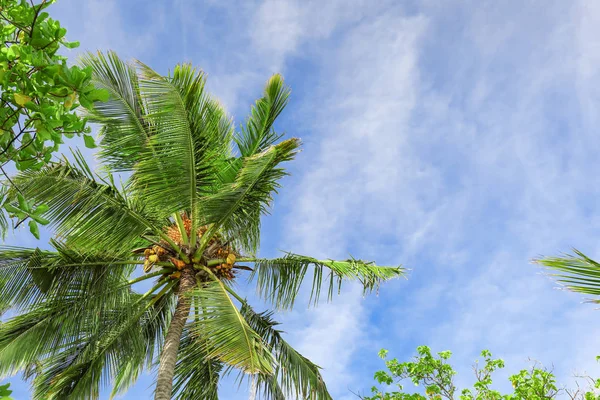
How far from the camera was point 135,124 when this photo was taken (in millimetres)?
8250

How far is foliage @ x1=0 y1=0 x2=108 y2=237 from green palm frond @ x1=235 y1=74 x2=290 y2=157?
5910mm

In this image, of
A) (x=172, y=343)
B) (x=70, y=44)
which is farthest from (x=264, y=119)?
(x=70, y=44)

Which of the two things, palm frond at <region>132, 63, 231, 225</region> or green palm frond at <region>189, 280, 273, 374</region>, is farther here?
palm frond at <region>132, 63, 231, 225</region>

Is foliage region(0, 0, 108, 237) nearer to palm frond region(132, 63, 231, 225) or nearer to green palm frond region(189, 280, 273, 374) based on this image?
green palm frond region(189, 280, 273, 374)

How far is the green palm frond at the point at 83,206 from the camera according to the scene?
716 centimetres

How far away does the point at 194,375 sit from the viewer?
29.2 feet

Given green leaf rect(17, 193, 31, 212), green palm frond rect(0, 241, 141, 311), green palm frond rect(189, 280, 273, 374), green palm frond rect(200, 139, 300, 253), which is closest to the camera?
green leaf rect(17, 193, 31, 212)

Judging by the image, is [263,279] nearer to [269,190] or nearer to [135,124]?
[269,190]

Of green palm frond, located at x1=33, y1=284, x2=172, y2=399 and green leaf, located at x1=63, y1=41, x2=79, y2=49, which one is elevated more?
green palm frond, located at x1=33, y1=284, x2=172, y2=399

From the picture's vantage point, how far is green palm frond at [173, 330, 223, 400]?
8.70 m

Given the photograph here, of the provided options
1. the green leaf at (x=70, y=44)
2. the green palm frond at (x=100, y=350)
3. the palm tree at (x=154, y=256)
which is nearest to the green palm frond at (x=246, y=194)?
the palm tree at (x=154, y=256)

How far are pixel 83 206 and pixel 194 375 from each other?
355cm

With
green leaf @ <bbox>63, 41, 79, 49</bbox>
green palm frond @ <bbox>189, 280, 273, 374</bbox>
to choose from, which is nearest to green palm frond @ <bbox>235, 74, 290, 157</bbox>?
green palm frond @ <bbox>189, 280, 273, 374</bbox>

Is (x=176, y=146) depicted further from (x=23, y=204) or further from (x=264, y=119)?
(x=23, y=204)
